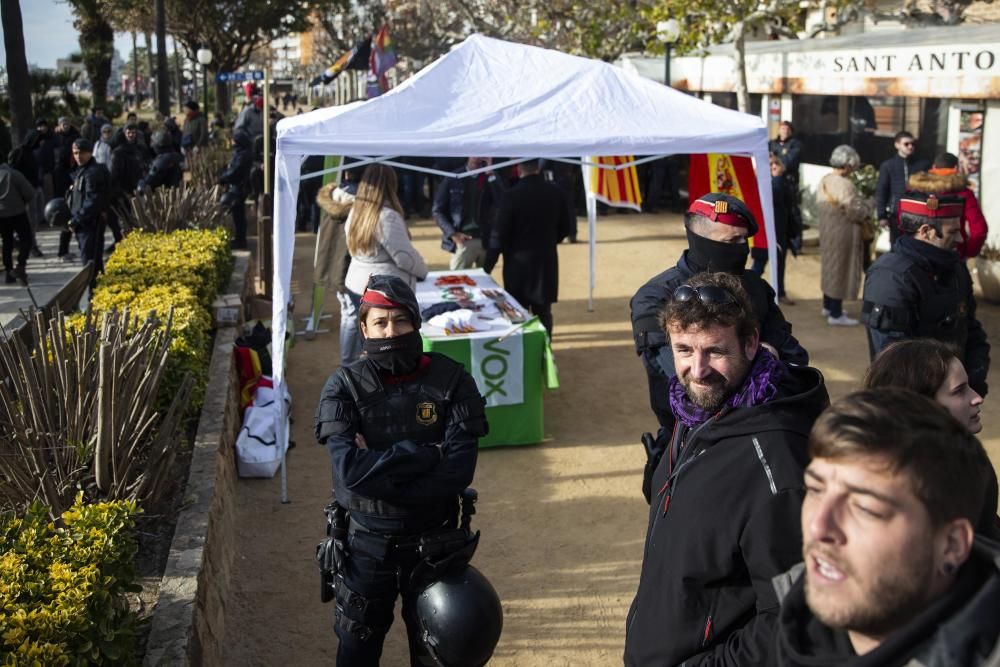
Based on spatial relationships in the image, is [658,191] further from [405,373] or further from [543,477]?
[405,373]

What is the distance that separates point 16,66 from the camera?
1652cm

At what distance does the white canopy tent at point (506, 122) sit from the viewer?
6.81 metres

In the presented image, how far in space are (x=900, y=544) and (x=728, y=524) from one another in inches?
31.5

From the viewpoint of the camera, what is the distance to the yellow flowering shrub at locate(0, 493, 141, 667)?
315cm

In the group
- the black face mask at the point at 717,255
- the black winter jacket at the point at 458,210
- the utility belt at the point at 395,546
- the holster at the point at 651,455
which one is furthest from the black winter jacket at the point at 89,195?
the holster at the point at 651,455

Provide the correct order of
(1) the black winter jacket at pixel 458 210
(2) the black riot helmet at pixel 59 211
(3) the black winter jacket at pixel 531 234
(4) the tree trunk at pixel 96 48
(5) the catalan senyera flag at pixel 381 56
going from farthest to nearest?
(4) the tree trunk at pixel 96 48
(5) the catalan senyera flag at pixel 381 56
(2) the black riot helmet at pixel 59 211
(1) the black winter jacket at pixel 458 210
(3) the black winter jacket at pixel 531 234

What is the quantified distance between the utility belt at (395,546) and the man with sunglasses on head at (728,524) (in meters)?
1.25

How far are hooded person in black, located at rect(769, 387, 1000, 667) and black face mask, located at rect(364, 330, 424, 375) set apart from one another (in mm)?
2392

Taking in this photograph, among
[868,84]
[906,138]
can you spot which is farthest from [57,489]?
[868,84]

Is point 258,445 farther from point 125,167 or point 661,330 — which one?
point 125,167

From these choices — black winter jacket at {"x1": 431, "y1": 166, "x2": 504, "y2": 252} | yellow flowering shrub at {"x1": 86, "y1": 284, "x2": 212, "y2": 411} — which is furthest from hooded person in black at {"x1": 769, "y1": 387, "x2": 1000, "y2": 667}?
black winter jacket at {"x1": 431, "y1": 166, "x2": 504, "y2": 252}

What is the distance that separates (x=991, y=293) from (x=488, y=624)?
9902mm

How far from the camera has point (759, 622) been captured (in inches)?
88.0

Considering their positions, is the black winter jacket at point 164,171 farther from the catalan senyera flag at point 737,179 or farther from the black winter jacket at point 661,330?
the black winter jacket at point 661,330
